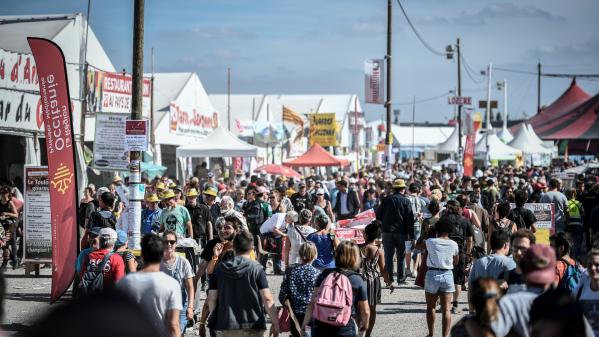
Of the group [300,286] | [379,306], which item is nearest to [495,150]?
[379,306]

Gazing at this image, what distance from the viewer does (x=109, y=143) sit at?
16.2 m

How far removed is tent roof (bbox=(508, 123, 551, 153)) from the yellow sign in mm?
14017

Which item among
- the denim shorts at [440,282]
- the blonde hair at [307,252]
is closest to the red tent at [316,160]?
the denim shorts at [440,282]

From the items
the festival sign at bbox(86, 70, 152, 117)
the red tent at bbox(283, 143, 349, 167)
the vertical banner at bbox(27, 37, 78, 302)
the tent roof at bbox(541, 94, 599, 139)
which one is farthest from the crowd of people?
the tent roof at bbox(541, 94, 599, 139)

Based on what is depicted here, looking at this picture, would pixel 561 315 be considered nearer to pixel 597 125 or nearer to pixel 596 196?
pixel 596 196

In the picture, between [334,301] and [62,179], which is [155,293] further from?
[62,179]

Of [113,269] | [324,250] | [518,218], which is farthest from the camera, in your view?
[518,218]

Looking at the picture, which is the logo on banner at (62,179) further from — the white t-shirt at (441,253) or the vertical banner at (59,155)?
the white t-shirt at (441,253)

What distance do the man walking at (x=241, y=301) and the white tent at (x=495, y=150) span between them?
42.2 m

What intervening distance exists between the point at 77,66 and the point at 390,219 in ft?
46.5

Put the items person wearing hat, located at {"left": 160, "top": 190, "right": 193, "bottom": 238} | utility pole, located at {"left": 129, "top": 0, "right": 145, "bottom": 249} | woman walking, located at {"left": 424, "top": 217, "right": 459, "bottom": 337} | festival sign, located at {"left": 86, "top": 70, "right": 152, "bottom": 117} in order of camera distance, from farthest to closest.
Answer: festival sign, located at {"left": 86, "top": 70, "right": 152, "bottom": 117} < person wearing hat, located at {"left": 160, "top": 190, "right": 193, "bottom": 238} < utility pole, located at {"left": 129, "top": 0, "right": 145, "bottom": 249} < woman walking, located at {"left": 424, "top": 217, "right": 459, "bottom": 337}

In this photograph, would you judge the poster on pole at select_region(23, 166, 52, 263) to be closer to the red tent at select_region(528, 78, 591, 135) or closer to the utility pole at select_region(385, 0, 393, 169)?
the utility pole at select_region(385, 0, 393, 169)

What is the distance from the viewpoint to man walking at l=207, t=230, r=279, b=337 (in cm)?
726

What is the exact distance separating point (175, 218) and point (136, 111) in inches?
67.6
